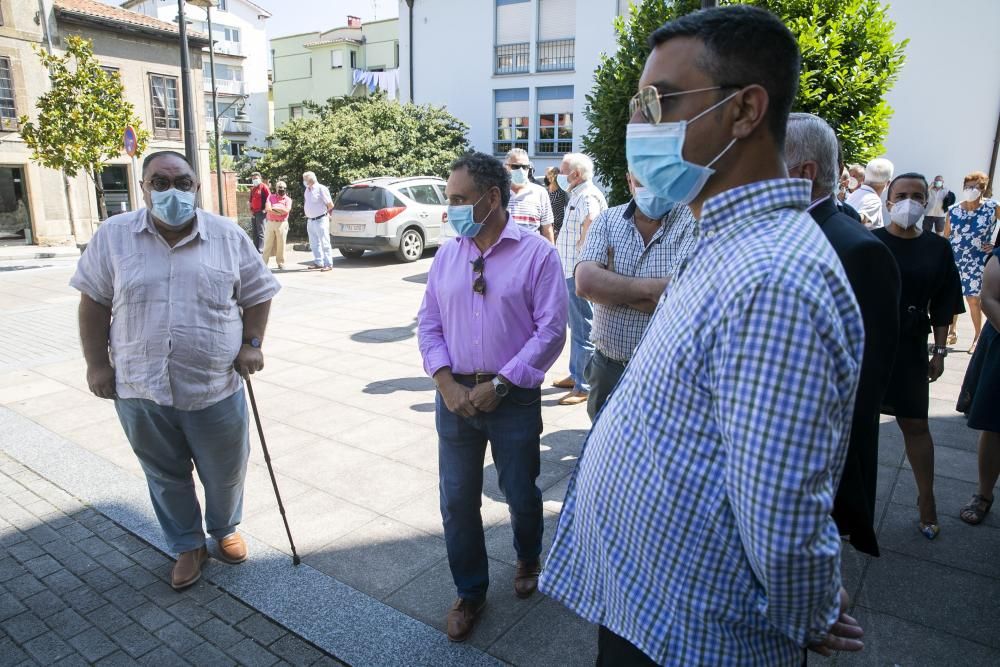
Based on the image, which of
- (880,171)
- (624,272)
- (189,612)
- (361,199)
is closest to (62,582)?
(189,612)

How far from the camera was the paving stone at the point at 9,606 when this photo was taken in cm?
307

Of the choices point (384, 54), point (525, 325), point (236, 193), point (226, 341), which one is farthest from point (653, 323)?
point (384, 54)

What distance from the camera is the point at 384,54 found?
43219 millimetres

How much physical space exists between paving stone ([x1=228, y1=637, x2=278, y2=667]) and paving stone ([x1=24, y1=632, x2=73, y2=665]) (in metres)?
0.69

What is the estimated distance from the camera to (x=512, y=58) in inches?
1077

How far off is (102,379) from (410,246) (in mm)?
11875

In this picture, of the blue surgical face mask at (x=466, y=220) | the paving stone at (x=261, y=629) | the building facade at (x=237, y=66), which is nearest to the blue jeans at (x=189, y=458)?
the paving stone at (x=261, y=629)

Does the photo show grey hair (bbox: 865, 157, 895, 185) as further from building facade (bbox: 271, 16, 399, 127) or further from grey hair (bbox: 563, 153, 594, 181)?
building facade (bbox: 271, 16, 399, 127)

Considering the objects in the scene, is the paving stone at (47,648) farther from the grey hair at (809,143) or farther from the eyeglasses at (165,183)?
the grey hair at (809,143)

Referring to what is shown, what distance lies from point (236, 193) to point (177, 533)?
79.1 feet

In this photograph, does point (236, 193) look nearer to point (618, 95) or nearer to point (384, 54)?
point (618, 95)

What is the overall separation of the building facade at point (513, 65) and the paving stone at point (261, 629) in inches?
963

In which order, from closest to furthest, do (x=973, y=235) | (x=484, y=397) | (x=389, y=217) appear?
1. (x=484, y=397)
2. (x=973, y=235)
3. (x=389, y=217)

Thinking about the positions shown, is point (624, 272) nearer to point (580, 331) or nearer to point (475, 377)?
point (475, 377)
